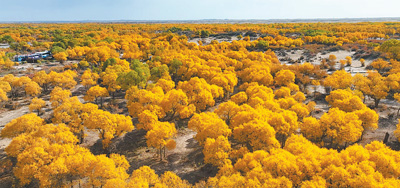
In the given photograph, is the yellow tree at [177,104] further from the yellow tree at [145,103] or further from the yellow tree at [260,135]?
the yellow tree at [260,135]

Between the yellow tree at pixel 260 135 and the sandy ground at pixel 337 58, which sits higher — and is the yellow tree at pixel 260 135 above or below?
below

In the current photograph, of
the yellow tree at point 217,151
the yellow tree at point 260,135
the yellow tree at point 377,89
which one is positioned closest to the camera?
the yellow tree at point 217,151

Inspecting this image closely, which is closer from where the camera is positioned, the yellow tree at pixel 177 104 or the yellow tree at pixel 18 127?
the yellow tree at pixel 18 127

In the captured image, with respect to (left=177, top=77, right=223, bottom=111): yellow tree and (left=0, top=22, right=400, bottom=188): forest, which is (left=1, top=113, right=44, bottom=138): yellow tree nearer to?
(left=0, top=22, right=400, bottom=188): forest

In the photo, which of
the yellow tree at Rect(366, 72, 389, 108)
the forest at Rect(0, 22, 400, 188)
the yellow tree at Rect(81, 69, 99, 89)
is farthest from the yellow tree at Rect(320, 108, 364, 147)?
the yellow tree at Rect(81, 69, 99, 89)

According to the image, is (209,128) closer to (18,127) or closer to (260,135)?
(260,135)

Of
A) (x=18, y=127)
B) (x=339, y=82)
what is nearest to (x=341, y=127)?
(x=339, y=82)

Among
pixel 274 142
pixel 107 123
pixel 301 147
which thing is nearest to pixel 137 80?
pixel 107 123

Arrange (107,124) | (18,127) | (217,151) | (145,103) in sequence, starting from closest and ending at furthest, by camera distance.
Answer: (217,151), (18,127), (107,124), (145,103)

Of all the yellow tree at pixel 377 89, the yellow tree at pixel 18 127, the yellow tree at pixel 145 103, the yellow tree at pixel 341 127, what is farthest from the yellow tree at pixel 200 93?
the yellow tree at pixel 377 89

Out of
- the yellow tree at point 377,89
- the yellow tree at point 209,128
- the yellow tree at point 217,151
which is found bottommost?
the yellow tree at point 217,151

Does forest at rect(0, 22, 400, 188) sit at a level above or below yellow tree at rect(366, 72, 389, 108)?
below
